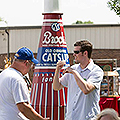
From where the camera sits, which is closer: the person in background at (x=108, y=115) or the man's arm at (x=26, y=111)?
the person in background at (x=108, y=115)

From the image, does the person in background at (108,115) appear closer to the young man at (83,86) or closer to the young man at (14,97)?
the young man at (14,97)

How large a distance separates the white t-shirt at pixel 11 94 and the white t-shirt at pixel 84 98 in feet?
3.44

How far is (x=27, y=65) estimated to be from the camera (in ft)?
16.6

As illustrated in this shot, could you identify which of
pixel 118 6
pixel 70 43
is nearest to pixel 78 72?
pixel 118 6

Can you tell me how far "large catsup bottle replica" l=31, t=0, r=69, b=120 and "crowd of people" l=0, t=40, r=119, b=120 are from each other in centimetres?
202

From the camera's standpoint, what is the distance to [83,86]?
5.63m

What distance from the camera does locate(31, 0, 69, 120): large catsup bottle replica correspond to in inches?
323

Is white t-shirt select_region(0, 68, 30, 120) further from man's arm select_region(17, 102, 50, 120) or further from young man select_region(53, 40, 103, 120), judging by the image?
young man select_region(53, 40, 103, 120)

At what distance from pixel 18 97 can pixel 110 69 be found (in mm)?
8342

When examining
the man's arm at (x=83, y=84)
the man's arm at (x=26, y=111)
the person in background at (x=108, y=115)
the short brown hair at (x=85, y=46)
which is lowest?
the man's arm at (x=26, y=111)

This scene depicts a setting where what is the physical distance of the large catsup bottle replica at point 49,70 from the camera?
820cm

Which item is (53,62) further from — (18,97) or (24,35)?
(24,35)

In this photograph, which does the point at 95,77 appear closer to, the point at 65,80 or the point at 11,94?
the point at 65,80

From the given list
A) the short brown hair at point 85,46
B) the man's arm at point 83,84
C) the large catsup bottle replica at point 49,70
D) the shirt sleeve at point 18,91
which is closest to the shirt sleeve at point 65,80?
the man's arm at point 83,84
